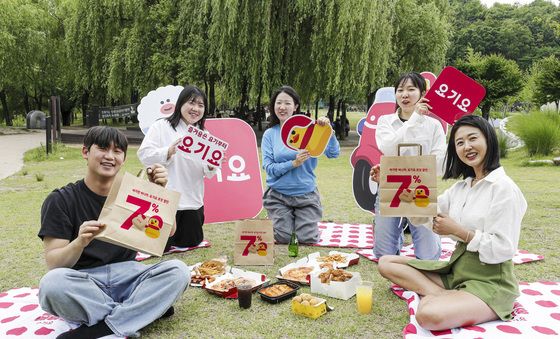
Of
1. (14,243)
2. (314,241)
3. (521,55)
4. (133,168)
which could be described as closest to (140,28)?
(133,168)

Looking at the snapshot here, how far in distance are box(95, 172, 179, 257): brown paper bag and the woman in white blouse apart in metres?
1.59

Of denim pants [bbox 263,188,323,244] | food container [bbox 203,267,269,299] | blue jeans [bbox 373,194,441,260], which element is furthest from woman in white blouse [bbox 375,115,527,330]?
denim pants [bbox 263,188,323,244]

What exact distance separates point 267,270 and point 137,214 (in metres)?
1.64

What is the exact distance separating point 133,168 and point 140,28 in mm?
5971

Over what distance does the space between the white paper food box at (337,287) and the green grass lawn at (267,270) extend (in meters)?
0.06

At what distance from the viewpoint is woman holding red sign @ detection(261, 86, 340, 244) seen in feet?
14.6

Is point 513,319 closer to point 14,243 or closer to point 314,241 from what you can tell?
point 314,241

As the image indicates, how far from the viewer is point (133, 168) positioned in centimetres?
1001

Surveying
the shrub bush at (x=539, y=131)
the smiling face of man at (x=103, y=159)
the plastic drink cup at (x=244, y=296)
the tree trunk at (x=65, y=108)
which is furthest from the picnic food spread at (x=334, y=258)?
the tree trunk at (x=65, y=108)

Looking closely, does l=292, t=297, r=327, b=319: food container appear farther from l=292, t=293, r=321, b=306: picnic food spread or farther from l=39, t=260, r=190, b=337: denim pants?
l=39, t=260, r=190, b=337: denim pants

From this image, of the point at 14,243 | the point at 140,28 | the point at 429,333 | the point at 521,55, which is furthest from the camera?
the point at 521,55

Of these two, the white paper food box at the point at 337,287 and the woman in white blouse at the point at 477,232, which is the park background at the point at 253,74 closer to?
the white paper food box at the point at 337,287

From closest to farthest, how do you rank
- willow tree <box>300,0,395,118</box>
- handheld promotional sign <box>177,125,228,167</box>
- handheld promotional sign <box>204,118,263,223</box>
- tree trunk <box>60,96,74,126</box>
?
handheld promotional sign <box>177,125,228,167</box> → handheld promotional sign <box>204,118,263,223</box> → willow tree <box>300,0,395,118</box> → tree trunk <box>60,96,74,126</box>

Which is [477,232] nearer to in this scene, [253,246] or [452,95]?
[452,95]
